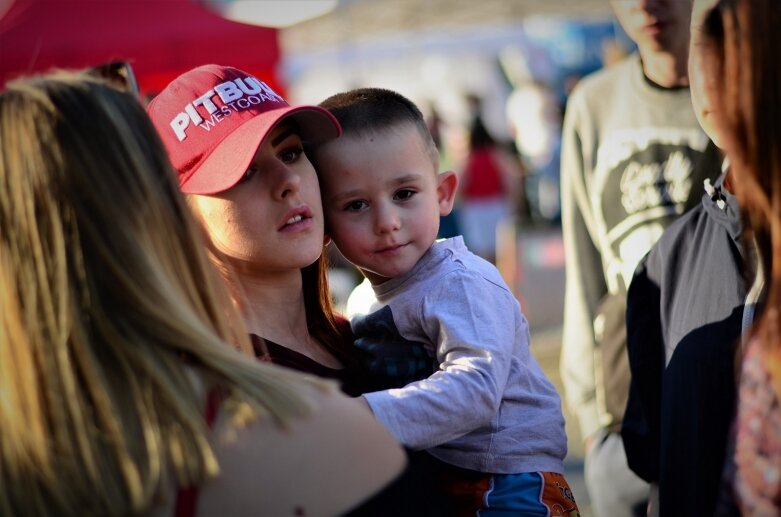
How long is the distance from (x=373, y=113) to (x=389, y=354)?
1.95 feet

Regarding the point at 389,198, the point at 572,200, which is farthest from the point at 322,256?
the point at 572,200

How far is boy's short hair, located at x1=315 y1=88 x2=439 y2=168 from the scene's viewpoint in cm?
242

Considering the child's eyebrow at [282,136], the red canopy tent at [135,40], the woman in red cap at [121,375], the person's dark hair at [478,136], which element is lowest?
the person's dark hair at [478,136]

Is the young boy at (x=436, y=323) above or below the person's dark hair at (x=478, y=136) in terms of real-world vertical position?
above

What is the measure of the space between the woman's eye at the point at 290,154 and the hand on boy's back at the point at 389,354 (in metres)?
0.40

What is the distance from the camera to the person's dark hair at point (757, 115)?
62.3 inches

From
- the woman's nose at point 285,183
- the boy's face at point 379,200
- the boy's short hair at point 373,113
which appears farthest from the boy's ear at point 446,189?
the woman's nose at point 285,183

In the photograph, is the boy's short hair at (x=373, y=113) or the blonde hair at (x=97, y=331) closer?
the blonde hair at (x=97, y=331)

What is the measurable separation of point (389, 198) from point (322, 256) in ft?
0.81

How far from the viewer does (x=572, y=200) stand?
11.9 ft

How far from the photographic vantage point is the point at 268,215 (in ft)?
7.23

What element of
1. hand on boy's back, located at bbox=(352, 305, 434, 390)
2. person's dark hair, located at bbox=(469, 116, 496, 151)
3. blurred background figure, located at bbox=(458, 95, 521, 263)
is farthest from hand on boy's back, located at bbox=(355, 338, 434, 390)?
person's dark hair, located at bbox=(469, 116, 496, 151)

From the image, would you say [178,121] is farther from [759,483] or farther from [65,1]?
[65,1]

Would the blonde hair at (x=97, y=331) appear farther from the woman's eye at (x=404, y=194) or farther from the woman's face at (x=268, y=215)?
the woman's eye at (x=404, y=194)
